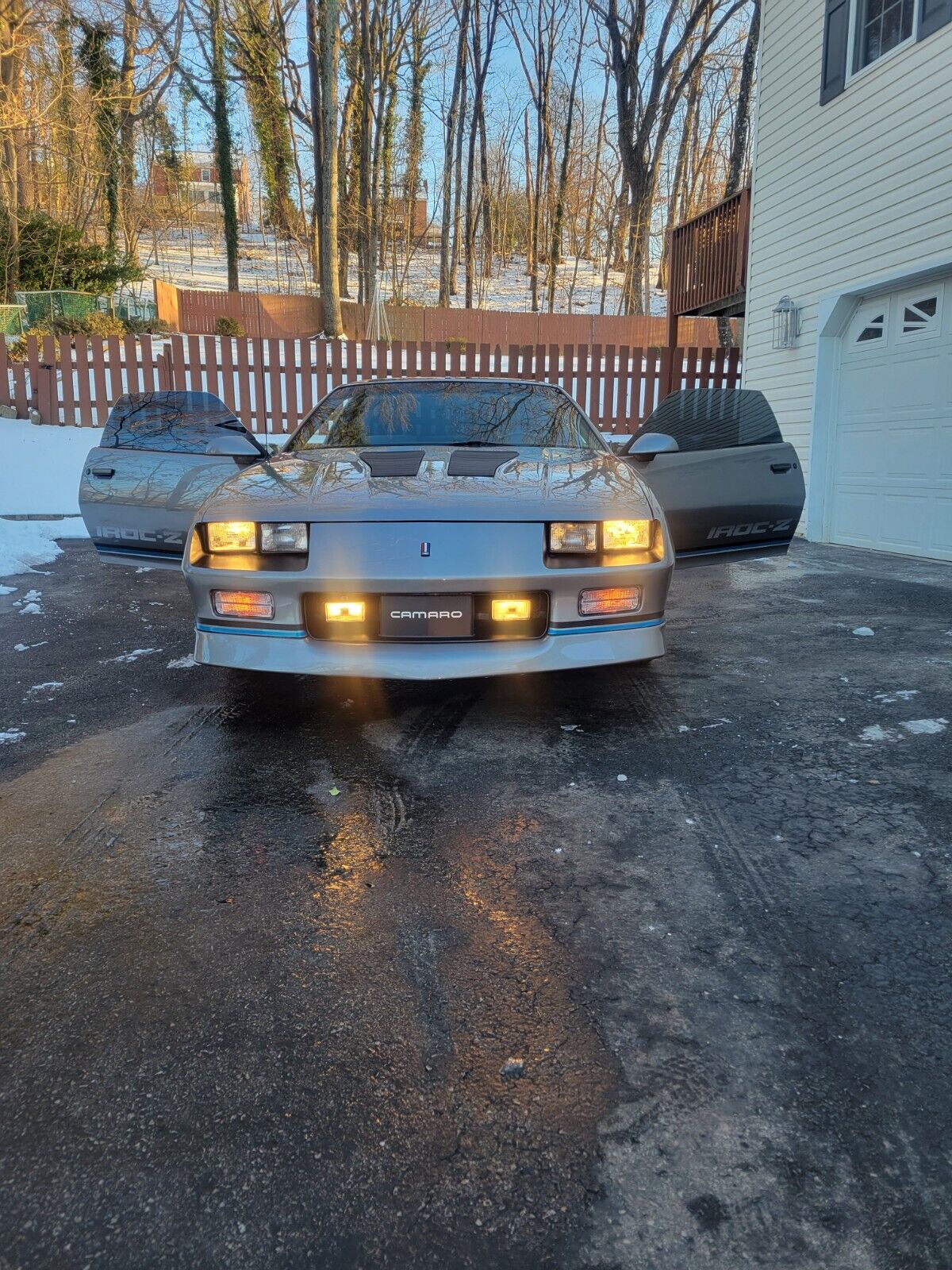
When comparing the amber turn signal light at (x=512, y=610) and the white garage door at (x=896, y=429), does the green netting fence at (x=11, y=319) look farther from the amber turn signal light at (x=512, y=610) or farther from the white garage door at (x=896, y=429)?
the amber turn signal light at (x=512, y=610)

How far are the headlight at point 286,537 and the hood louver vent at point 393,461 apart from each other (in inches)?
20.3

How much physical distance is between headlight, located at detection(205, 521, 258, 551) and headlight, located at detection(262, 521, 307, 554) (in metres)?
0.04

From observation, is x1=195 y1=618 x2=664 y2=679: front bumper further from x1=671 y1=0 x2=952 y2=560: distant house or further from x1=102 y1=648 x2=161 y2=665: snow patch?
x1=671 y1=0 x2=952 y2=560: distant house

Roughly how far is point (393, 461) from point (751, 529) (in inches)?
66.4

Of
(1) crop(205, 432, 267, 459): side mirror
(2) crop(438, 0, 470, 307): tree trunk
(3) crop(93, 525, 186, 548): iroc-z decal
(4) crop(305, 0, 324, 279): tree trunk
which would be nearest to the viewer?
(3) crop(93, 525, 186, 548): iroc-z decal

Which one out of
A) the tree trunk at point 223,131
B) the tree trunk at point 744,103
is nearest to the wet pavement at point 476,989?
the tree trunk at point 744,103

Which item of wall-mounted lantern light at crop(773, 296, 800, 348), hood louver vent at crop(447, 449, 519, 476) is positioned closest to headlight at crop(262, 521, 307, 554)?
hood louver vent at crop(447, 449, 519, 476)

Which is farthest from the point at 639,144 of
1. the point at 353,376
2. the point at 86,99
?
the point at 353,376

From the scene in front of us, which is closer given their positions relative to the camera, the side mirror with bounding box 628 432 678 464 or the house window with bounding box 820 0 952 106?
the side mirror with bounding box 628 432 678 464

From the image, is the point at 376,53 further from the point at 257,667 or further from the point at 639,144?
the point at 257,667

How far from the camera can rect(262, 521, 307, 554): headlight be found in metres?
2.79

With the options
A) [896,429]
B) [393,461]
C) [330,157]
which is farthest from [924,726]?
[330,157]

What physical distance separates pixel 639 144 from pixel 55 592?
29.4 meters

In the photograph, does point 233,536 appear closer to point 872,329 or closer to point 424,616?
point 424,616
